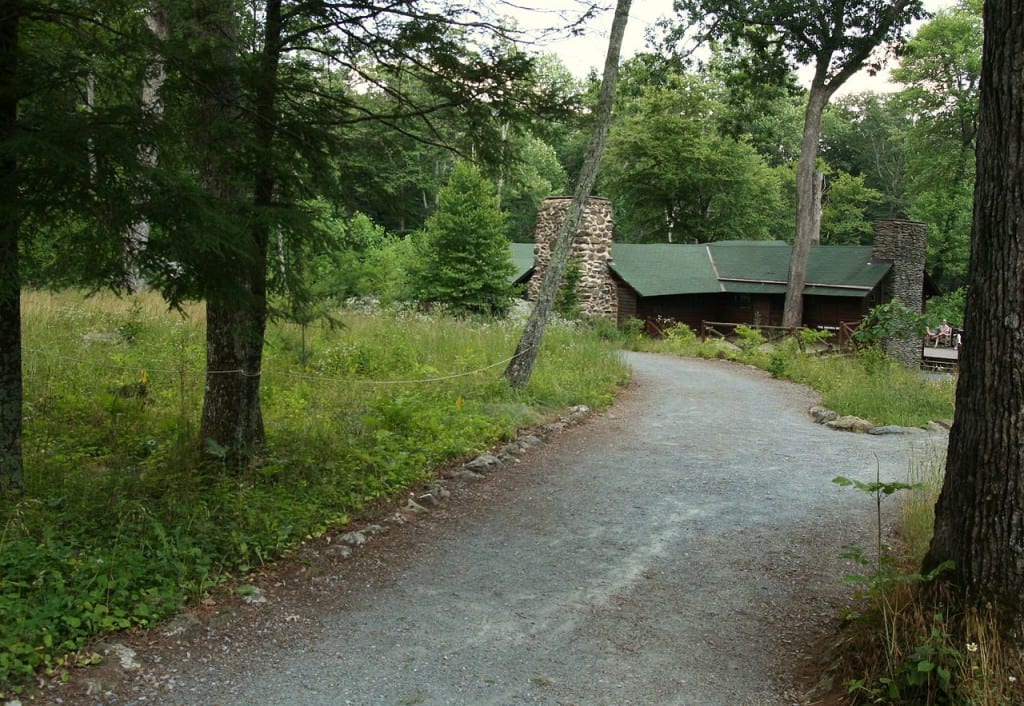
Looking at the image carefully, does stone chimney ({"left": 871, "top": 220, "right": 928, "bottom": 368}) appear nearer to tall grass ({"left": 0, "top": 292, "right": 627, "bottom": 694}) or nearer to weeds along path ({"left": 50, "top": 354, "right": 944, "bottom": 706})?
tall grass ({"left": 0, "top": 292, "right": 627, "bottom": 694})

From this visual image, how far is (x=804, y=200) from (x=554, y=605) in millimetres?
24320

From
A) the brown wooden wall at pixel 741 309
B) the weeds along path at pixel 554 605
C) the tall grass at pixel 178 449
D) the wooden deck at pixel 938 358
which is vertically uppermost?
the brown wooden wall at pixel 741 309

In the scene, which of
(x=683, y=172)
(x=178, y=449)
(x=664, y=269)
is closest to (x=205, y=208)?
(x=178, y=449)

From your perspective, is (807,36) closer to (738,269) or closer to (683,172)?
(738,269)

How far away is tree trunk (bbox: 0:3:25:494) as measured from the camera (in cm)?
420

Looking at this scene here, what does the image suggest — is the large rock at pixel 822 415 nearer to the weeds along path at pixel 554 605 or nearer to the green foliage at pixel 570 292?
the weeds along path at pixel 554 605

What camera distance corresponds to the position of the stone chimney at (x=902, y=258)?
28.4m

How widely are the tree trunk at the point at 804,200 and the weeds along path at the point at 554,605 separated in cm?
1941

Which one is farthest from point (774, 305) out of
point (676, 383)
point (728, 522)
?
point (728, 522)

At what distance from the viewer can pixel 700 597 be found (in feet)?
17.2

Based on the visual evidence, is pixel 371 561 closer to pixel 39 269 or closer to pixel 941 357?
pixel 39 269

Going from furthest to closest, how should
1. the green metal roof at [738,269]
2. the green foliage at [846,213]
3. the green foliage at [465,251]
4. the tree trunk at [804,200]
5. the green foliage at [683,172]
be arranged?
1. the green foliage at [846,213]
2. the green foliage at [683,172]
3. the green metal roof at [738,269]
4. the tree trunk at [804,200]
5. the green foliage at [465,251]

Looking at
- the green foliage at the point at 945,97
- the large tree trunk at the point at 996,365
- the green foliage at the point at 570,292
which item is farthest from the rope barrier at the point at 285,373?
the green foliage at the point at 945,97

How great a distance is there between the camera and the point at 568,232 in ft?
41.2
